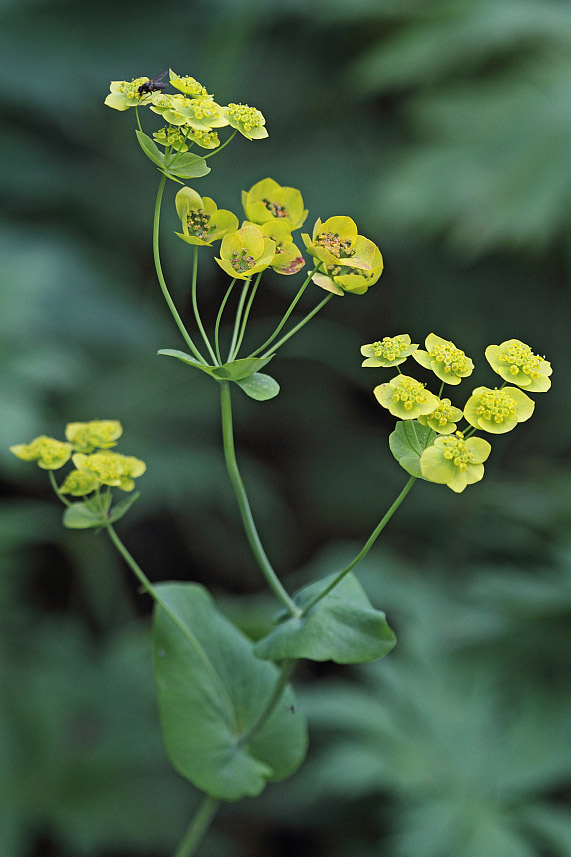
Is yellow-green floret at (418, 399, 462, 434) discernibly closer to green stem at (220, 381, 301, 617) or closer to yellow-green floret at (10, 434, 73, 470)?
green stem at (220, 381, 301, 617)

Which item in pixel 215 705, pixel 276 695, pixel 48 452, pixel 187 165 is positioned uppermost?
pixel 187 165

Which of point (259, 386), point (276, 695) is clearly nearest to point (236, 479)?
point (259, 386)

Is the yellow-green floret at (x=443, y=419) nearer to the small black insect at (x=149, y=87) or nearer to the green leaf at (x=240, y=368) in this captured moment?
the green leaf at (x=240, y=368)

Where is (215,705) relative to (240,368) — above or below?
below

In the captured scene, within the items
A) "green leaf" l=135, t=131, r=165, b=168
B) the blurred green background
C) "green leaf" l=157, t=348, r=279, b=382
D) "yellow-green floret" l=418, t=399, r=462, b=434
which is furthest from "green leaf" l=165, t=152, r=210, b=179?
the blurred green background

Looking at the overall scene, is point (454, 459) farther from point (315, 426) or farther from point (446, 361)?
point (315, 426)

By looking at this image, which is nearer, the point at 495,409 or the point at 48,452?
the point at 495,409

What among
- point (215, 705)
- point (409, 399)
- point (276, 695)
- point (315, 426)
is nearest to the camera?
point (409, 399)
